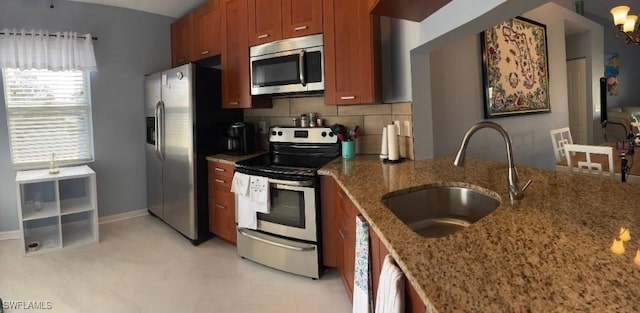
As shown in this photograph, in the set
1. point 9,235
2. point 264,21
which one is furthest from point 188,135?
point 9,235

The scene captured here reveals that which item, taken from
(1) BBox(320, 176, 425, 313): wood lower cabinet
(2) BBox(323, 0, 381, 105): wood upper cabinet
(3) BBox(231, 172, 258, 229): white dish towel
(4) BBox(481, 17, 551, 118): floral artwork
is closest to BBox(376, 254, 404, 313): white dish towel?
(1) BBox(320, 176, 425, 313): wood lower cabinet

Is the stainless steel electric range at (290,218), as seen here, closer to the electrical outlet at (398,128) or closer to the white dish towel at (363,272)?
the electrical outlet at (398,128)

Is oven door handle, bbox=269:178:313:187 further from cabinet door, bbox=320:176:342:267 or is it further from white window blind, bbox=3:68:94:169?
white window blind, bbox=3:68:94:169

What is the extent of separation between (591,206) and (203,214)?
294 centimetres

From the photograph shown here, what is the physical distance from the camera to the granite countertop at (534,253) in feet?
2.25

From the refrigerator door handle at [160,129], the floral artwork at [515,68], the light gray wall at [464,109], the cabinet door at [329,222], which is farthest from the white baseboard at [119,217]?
the floral artwork at [515,68]

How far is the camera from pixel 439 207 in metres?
1.71

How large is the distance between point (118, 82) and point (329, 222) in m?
3.04

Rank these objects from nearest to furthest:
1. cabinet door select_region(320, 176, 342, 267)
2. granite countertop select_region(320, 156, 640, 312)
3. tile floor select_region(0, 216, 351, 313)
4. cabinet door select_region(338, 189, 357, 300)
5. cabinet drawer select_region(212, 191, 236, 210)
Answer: granite countertop select_region(320, 156, 640, 312) < cabinet door select_region(338, 189, 357, 300) < tile floor select_region(0, 216, 351, 313) < cabinet door select_region(320, 176, 342, 267) < cabinet drawer select_region(212, 191, 236, 210)

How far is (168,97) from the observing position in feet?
11.2

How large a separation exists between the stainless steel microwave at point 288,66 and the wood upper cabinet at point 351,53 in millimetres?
100

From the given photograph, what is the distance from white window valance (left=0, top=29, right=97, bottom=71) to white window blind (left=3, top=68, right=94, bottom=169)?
0.58 feet

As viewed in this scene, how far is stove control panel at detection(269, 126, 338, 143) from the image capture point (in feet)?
9.68

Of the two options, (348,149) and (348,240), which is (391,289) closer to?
(348,240)
